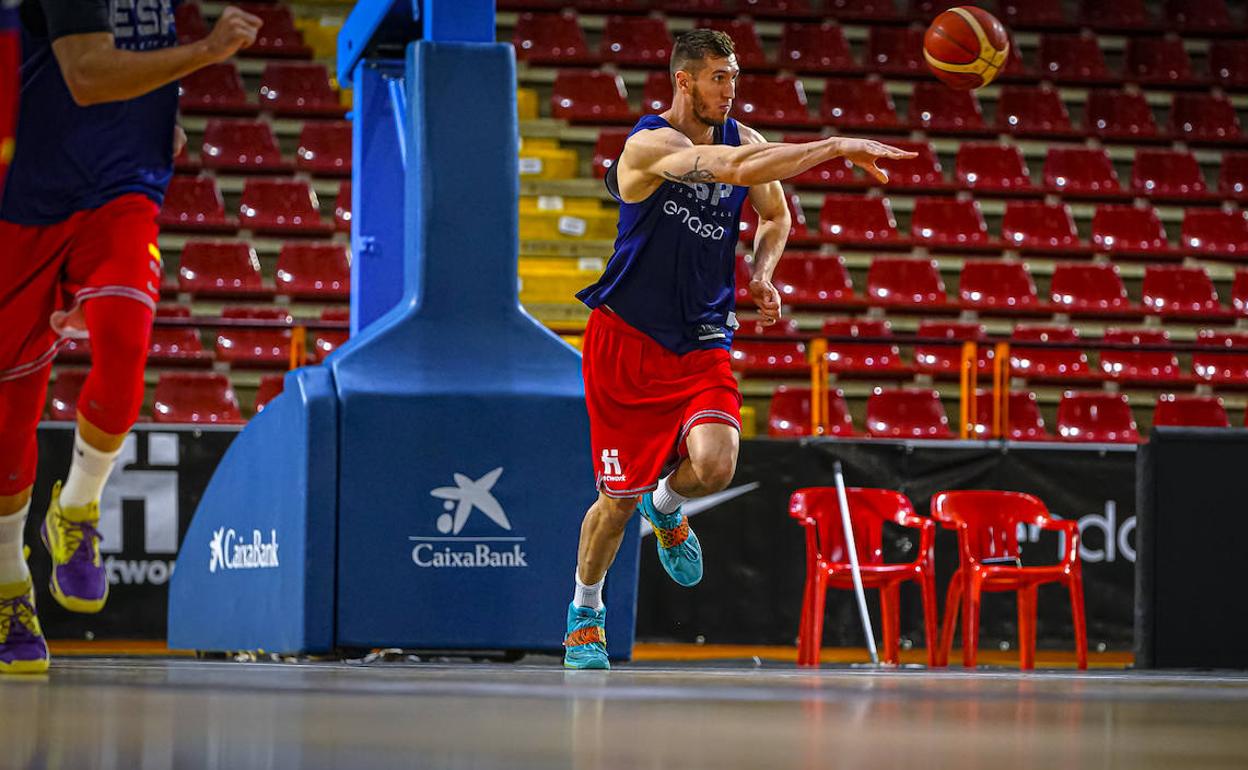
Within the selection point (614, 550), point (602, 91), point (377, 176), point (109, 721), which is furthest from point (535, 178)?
point (109, 721)

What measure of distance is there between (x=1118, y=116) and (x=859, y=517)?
767 centimetres

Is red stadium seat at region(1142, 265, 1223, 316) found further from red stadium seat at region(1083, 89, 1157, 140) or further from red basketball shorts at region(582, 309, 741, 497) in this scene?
red basketball shorts at region(582, 309, 741, 497)

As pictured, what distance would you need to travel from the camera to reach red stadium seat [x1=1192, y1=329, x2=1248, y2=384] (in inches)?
529

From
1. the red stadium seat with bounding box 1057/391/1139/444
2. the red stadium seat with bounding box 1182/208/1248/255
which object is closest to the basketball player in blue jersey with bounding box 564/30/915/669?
the red stadium seat with bounding box 1057/391/1139/444

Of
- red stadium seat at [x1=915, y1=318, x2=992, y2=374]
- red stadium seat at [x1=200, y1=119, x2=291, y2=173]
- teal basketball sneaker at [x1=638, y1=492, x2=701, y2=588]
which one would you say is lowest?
teal basketball sneaker at [x1=638, y1=492, x2=701, y2=588]

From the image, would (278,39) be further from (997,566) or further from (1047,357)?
(997,566)

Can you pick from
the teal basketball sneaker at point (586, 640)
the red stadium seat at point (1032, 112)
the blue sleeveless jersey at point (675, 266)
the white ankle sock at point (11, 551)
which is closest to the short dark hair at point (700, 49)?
the blue sleeveless jersey at point (675, 266)

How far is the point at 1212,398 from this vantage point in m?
12.5

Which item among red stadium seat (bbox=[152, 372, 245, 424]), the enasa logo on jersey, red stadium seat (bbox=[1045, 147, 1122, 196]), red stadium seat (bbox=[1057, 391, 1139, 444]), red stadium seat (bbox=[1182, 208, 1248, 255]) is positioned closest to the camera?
the enasa logo on jersey

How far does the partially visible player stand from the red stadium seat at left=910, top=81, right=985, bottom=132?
1106cm

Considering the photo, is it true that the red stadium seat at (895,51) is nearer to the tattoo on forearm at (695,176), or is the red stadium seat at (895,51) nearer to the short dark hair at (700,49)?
the short dark hair at (700,49)

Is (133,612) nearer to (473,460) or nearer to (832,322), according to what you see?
(473,460)

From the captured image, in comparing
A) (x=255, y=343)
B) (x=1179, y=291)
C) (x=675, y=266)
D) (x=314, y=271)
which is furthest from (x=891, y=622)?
(x=1179, y=291)

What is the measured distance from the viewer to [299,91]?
47.2 ft
